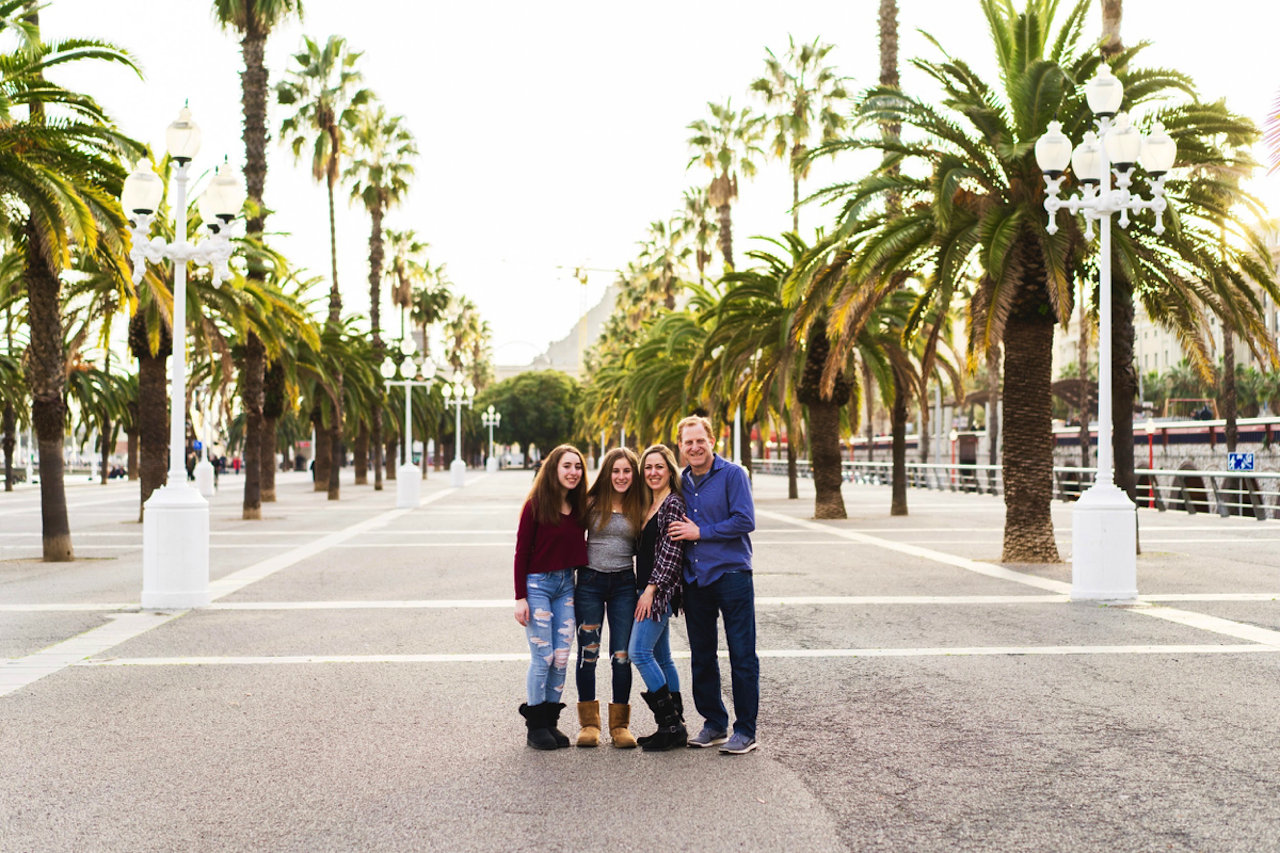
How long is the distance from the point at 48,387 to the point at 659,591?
550 inches

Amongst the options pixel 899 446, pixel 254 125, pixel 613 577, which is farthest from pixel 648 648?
pixel 254 125

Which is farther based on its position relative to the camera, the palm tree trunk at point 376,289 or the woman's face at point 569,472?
the palm tree trunk at point 376,289

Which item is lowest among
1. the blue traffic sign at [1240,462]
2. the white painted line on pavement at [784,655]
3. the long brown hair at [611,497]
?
the white painted line on pavement at [784,655]

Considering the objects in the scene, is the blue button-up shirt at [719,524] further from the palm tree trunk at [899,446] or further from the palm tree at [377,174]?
the palm tree at [377,174]

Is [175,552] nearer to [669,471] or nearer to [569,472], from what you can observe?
[569,472]

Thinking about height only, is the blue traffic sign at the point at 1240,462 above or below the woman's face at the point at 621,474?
below

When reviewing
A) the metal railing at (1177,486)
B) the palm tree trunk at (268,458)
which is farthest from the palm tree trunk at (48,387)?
the metal railing at (1177,486)

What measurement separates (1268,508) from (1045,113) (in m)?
14.0

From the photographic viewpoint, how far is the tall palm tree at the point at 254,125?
28.0m

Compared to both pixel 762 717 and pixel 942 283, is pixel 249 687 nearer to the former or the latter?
pixel 762 717

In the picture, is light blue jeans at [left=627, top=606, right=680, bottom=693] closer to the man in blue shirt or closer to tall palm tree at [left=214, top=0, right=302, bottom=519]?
the man in blue shirt

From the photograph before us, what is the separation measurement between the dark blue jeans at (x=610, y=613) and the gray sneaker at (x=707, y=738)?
0.39m

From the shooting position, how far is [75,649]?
916 centimetres

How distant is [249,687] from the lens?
7.70m
